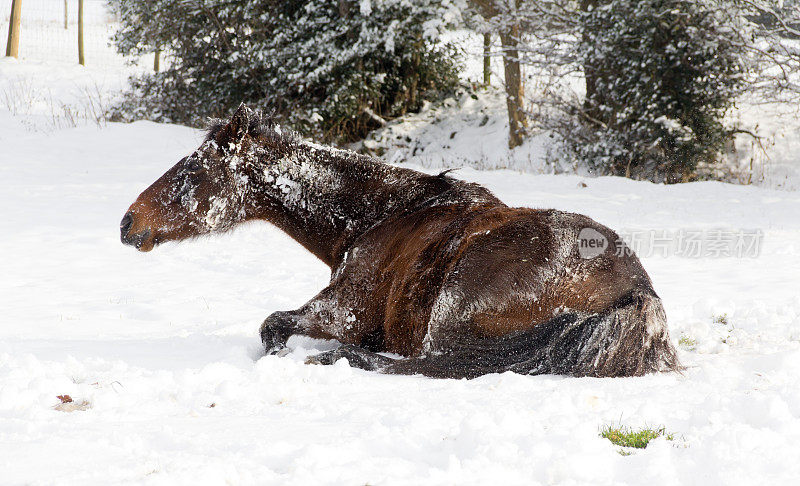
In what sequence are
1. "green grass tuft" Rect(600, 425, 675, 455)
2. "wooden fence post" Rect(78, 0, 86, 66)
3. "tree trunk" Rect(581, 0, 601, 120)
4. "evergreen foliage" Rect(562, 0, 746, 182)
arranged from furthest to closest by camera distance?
"wooden fence post" Rect(78, 0, 86, 66) → "tree trunk" Rect(581, 0, 601, 120) → "evergreen foliage" Rect(562, 0, 746, 182) → "green grass tuft" Rect(600, 425, 675, 455)

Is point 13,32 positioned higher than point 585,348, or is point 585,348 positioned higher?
point 13,32

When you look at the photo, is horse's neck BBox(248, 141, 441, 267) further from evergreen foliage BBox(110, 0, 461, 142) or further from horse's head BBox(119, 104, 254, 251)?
evergreen foliage BBox(110, 0, 461, 142)

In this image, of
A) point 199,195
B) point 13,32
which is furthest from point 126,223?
point 13,32

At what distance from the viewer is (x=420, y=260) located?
168 inches

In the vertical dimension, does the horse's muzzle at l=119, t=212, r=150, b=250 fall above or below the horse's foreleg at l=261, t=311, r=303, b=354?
above

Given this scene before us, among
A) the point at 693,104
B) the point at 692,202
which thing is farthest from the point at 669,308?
the point at 693,104

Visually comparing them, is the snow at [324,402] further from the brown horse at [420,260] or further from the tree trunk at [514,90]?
the tree trunk at [514,90]

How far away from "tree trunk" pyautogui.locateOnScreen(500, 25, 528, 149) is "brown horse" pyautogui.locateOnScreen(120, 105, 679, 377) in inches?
462

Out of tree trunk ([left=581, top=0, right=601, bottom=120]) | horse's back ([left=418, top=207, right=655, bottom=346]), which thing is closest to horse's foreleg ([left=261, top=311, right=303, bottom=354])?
horse's back ([left=418, top=207, right=655, bottom=346])

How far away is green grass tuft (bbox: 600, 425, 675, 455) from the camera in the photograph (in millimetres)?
2506

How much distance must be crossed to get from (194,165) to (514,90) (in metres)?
12.7

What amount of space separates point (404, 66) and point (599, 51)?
5450mm

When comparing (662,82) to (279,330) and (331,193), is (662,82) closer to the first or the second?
(331,193)

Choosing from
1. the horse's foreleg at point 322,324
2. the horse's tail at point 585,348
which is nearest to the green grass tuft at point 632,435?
the horse's tail at point 585,348
